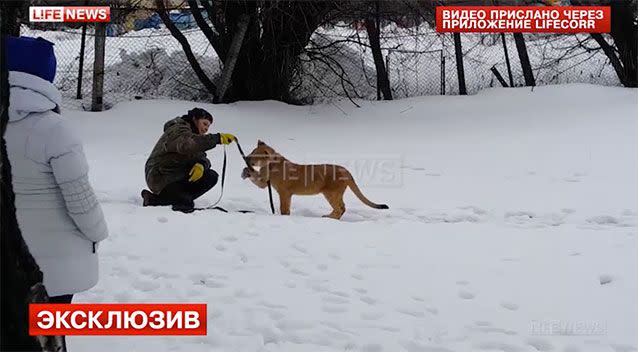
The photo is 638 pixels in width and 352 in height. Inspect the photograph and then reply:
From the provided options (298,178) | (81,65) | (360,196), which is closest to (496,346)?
(360,196)

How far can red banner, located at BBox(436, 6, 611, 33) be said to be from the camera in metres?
14.0

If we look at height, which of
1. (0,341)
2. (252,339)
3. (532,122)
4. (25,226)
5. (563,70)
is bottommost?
(252,339)

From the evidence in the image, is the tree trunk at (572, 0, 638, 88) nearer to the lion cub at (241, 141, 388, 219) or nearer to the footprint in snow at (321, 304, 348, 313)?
the lion cub at (241, 141, 388, 219)

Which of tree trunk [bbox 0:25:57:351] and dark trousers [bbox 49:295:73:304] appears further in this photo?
dark trousers [bbox 49:295:73:304]

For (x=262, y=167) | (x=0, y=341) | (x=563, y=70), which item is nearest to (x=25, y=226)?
(x=0, y=341)

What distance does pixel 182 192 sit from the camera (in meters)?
6.90

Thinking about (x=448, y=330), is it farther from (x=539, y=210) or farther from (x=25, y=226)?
(x=539, y=210)

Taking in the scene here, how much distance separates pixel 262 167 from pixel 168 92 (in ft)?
25.6

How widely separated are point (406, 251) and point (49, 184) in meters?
3.23

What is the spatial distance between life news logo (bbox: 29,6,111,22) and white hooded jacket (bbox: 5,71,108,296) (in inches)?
374

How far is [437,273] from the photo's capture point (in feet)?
16.1

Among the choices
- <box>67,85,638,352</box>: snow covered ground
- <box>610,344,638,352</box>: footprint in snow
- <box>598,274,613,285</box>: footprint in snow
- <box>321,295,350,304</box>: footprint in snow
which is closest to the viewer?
<box>610,344,638,352</box>: footprint in snow

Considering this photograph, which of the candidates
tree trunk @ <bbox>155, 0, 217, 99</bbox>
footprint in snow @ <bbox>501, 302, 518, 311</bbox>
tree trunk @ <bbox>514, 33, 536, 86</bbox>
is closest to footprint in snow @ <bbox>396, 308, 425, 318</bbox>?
footprint in snow @ <bbox>501, 302, 518, 311</bbox>

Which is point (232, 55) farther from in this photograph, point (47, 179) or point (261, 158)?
point (47, 179)
